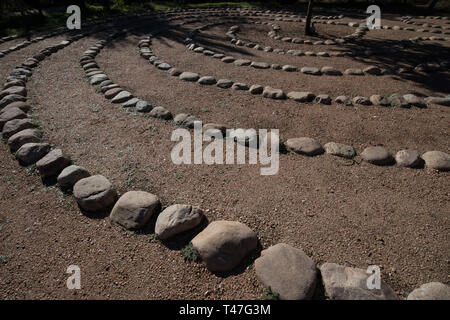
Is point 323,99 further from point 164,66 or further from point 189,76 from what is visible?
point 164,66

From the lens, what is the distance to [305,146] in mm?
4973

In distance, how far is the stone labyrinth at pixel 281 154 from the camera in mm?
3152

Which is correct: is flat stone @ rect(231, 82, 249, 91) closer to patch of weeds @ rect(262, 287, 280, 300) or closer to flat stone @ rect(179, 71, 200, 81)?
flat stone @ rect(179, 71, 200, 81)

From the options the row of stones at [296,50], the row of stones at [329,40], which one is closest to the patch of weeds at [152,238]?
the row of stones at [296,50]

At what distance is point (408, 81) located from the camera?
7.67m

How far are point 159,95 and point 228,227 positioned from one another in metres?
4.80

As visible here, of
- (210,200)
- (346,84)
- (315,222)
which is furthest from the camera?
(346,84)

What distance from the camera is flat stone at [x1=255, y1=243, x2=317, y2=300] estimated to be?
279 centimetres

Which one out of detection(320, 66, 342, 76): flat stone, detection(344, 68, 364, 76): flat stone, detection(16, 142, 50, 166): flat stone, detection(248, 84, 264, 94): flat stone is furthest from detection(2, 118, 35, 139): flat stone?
detection(344, 68, 364, 76): flat stone

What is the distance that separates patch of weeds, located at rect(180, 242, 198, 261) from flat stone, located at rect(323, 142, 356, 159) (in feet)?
10.2

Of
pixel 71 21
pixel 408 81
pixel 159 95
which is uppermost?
pixel 71 21
